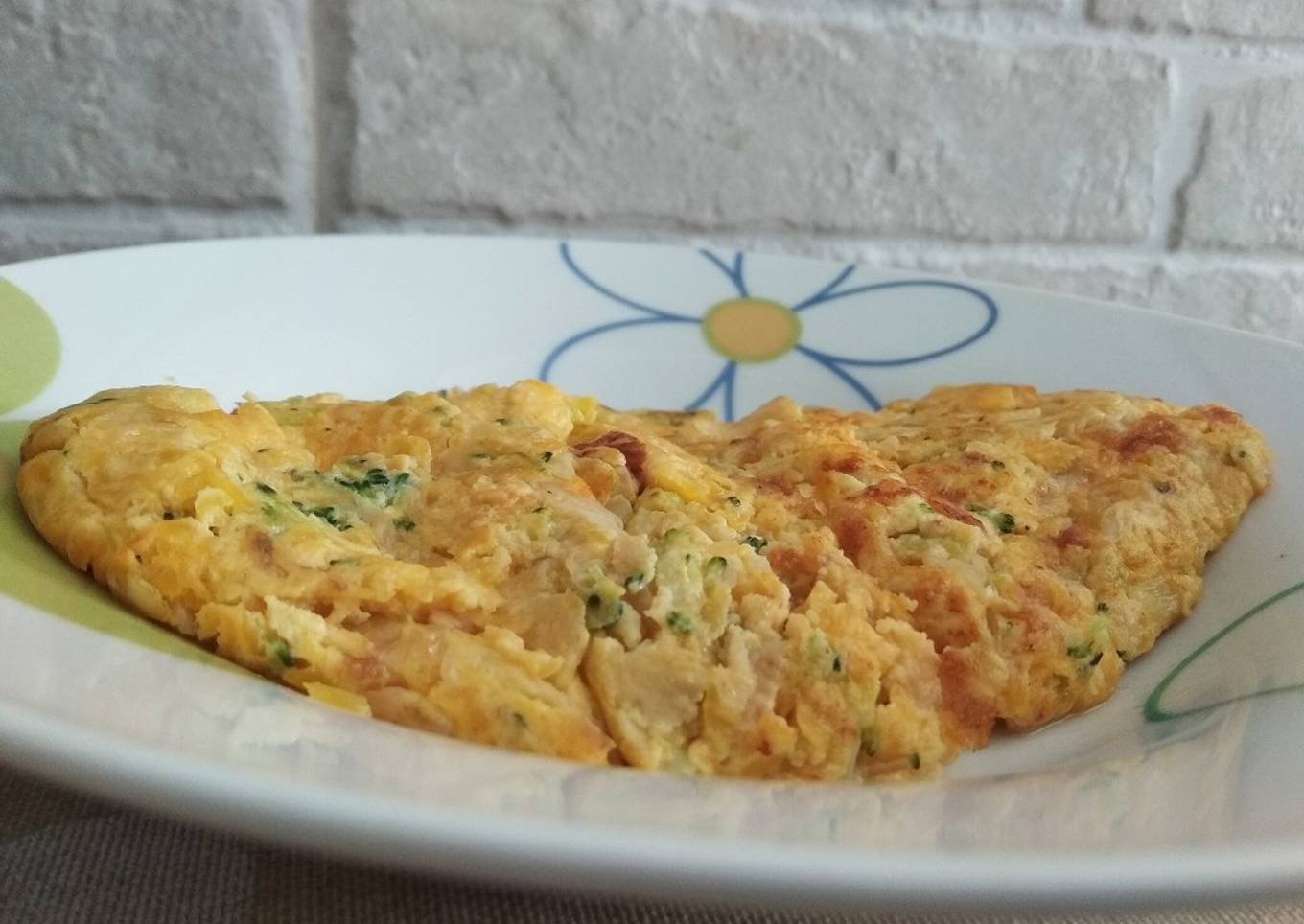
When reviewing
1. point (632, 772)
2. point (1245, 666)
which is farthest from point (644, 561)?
point (1245, 666)

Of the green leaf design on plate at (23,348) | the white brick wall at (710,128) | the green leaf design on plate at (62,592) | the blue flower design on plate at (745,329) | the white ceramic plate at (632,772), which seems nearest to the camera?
the white ceramic plate at (632,772)

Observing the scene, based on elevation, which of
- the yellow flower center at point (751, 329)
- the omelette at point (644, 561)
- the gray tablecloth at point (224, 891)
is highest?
the omelette at point (644, 561)

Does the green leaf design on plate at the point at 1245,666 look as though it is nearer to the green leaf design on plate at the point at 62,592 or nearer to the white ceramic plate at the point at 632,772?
the white ceramic plate at the point at 632,772

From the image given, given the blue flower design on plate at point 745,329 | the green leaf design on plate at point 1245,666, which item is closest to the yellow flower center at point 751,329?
the blue flower design on plate at point 745,329

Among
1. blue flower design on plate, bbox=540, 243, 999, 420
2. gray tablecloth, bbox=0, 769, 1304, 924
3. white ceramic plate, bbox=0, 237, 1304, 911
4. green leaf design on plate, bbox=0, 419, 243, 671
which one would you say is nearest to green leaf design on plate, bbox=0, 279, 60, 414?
white ceramic plate, bbox=0, 237, 1304, 911

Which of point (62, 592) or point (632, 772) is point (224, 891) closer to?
point (62, 592)

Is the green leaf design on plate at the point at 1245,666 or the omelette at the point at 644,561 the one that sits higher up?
the omelette at the point at 644,561
